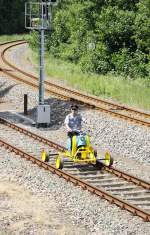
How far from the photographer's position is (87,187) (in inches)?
579

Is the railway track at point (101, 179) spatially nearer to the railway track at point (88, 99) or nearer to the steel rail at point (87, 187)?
the steel rail at point (87, 187)

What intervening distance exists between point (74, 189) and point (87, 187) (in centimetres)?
36

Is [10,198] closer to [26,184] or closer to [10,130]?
[26,184]

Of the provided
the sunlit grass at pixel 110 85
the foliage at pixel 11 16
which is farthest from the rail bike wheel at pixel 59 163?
the foliage at pixel 11 16

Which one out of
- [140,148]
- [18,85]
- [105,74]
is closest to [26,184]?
[140,148]

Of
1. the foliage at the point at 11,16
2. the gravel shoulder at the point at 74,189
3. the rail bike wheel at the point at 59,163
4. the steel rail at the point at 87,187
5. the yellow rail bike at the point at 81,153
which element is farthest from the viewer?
the foliage at the point at 11,16

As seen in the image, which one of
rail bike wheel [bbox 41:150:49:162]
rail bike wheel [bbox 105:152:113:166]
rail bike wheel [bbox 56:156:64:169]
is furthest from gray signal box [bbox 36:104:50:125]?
rail bike wheel [bbox 105:152:113:166]

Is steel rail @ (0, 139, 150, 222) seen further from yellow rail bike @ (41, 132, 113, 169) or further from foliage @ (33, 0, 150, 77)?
foliage @ (33, 0, 150, 77)

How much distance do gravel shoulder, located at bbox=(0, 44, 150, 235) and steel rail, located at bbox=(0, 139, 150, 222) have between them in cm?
18

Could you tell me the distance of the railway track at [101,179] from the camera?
13647 millimetres

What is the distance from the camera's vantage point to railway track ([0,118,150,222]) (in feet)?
44.8

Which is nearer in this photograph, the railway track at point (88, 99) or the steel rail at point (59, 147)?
the steel rail at point (59, 147)

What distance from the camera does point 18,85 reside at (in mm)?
31016

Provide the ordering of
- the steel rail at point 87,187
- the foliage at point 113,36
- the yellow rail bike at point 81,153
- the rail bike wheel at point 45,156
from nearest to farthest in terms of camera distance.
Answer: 1. the steel rail at point 87,187
2. the yellow rail bike at point 81,153
3. the rail bike wheel at point 45,156
4. the foliage at point 113,36
